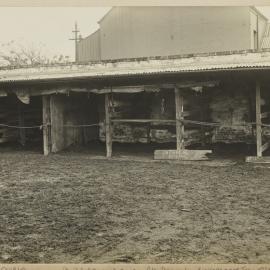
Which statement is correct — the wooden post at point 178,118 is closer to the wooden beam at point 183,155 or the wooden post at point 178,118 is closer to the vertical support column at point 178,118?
the vertical support column at point 178,118

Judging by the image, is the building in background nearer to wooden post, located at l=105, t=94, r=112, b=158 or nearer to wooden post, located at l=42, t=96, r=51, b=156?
wooden post, located at l=105, t=94, r=112, b=158

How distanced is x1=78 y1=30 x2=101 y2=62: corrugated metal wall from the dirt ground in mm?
13536

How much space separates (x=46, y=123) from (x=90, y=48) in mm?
10984

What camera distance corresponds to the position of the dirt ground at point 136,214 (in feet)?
18.8

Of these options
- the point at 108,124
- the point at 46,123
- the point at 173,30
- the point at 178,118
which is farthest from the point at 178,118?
the point at 173,30

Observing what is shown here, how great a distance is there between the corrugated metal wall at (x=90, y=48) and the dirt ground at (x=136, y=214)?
1354cm

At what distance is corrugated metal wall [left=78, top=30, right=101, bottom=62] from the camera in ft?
81.0

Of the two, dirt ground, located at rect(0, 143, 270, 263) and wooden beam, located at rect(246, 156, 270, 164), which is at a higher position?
wooden beam, located at rect(246, 156, 270, 164)

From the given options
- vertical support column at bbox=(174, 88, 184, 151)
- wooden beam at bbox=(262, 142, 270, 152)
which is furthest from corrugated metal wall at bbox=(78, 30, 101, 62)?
wooden beam at bbox=(262, 142, 270, 152)

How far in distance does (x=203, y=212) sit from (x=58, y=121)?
30.0ft

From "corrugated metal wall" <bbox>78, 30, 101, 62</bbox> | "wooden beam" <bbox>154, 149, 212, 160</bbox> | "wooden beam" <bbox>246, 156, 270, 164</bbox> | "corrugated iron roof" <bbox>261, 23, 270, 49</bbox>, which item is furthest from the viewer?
"corrugated metal wall" <bbox>78, 30, 101, 62</bbox>

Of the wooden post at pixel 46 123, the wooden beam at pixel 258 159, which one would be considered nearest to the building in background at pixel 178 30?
Result: the wooden post at pixel 46 123

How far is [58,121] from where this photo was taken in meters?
15.7

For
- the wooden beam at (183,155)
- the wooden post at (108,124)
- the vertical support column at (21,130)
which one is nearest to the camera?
the wooden beam at (183,155)
